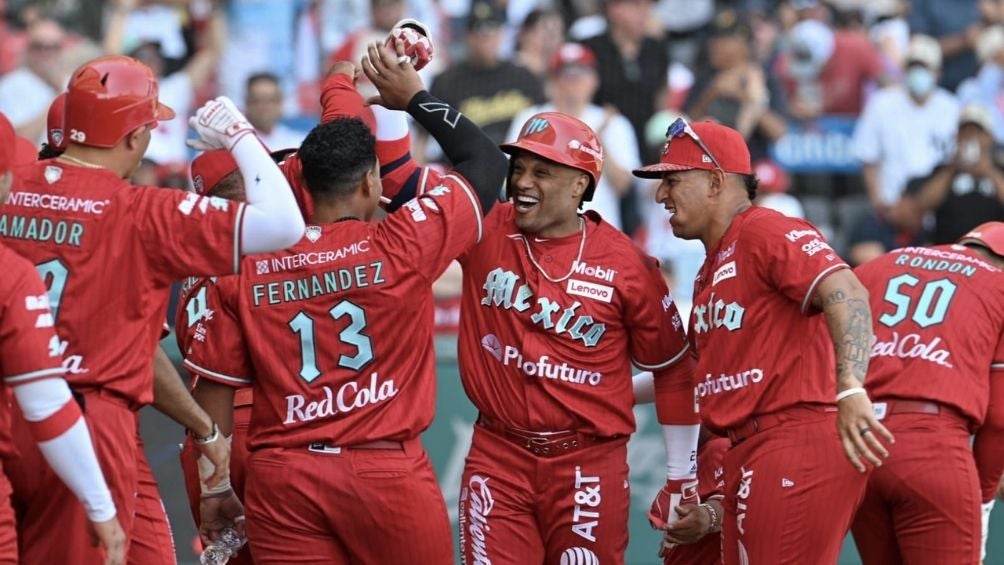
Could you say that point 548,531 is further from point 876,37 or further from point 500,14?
point 876,37

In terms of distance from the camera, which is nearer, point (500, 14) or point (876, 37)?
point (500, 14)

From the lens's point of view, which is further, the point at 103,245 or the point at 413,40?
the point at 413,40

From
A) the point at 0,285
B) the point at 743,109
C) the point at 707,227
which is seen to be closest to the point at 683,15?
the point at 743,109

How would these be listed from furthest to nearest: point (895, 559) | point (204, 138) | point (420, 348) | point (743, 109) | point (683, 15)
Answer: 1. point (683, 15)
2. point (743, 109)
3. point (895, 559)
4. point (420, 348)
5. point (204, 138)

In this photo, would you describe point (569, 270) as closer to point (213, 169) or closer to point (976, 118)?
point (213, 169)

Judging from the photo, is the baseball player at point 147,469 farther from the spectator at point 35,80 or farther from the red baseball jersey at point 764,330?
the spectator at point 35,80

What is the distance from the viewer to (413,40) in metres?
6.20

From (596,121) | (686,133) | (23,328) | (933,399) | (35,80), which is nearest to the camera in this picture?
(23,328)

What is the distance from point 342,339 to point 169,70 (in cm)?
812

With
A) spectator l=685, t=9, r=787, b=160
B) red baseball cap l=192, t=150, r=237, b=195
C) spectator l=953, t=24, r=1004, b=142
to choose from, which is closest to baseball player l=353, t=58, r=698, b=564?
red baseball cap l=192, t=150, r=237, b=195

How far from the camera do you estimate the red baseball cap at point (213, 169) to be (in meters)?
6.75

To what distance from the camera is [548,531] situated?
651 cm

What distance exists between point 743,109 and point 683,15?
183cm

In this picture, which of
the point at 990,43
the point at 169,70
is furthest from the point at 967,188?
the point at 169,70
